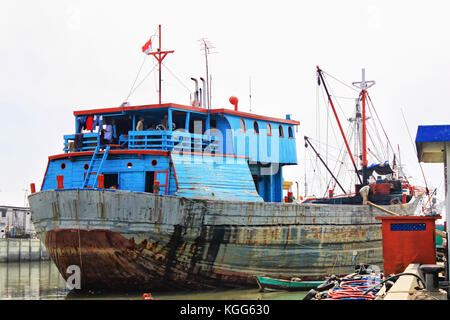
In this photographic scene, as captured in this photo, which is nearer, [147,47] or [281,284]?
[281,284]

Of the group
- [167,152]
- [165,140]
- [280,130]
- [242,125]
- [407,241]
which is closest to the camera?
[407,241]

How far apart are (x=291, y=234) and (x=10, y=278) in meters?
17.7

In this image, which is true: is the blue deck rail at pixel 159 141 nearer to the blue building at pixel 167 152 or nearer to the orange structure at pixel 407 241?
the blue building at pixel 167 152

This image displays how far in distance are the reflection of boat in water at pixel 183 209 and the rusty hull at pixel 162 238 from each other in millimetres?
30

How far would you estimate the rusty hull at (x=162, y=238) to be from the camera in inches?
639

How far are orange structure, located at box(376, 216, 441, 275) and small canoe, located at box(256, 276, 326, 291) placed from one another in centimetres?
645

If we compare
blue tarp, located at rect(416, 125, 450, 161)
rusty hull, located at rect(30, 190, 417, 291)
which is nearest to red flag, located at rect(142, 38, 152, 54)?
rusty hull, located at rect(30, 190, 417, 291)

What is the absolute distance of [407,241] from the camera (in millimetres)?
12414

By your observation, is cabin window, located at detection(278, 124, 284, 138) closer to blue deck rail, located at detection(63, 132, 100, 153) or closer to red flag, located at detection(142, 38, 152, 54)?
red flag, located at detection(142, 38, 152, 54)

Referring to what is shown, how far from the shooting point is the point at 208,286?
17922 millimetres

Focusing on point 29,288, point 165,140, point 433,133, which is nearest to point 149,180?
point 165,140

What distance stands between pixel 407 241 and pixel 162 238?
22.7 feet

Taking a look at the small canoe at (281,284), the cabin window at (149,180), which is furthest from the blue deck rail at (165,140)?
the small canoe at (281,284)

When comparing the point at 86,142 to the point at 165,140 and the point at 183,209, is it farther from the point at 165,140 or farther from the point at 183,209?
the point at 183,209
